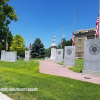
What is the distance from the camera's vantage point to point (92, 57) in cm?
738

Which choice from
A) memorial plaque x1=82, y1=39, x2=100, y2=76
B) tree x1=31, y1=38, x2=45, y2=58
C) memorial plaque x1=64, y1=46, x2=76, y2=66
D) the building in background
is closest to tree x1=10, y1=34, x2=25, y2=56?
tree x1=31, y1=38, x2=45, y2=58

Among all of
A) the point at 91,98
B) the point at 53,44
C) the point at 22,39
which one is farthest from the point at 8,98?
the point at 22,39

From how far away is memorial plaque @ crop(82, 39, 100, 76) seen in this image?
7145 millimetres

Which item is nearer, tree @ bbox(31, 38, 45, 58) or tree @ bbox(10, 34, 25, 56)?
tree @ bbox(10, 34, 25, 56)

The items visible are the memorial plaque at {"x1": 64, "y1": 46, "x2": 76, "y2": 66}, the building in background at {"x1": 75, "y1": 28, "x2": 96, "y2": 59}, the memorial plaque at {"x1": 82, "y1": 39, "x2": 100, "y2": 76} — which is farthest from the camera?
the building in background at {"x1": 75, "y1": 28, "x2": 96, "y2": 59}

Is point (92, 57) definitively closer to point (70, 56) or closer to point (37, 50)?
point (70, 56)

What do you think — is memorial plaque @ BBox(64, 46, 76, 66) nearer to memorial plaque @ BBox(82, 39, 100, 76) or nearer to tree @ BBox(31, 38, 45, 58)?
memorial plaque @ BBox(82, 39, 100, 76)

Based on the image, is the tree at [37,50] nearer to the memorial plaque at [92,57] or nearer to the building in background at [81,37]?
the building in background at [81,37]

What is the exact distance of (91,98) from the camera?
302cm

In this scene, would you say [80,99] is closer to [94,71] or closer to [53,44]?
[94,71]

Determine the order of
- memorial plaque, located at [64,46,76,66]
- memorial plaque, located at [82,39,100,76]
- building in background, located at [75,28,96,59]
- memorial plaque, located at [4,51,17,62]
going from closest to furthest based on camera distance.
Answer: memorial plaque, located at [82,39,100,76], memorial plaque, located at [64,46,76,66], memorial plaque, located at [4,51,17,62], building in background, located at [75,28,96,59]

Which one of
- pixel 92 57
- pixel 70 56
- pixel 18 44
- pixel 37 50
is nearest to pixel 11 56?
pixel 70 56

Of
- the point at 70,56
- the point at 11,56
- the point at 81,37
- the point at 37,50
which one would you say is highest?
the point at 81,37

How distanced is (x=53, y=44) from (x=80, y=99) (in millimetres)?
23466
